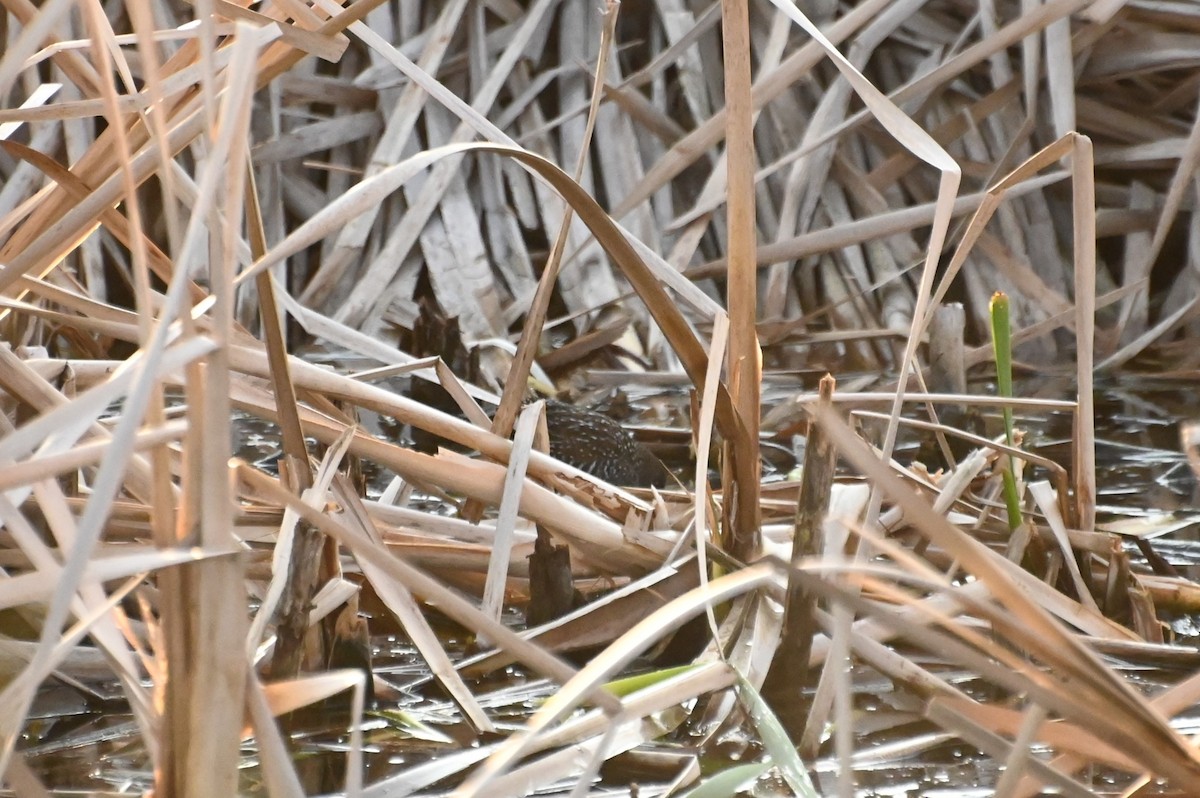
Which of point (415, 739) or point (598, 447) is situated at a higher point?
point (598, 447)

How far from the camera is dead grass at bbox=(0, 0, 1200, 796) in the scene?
63 cm

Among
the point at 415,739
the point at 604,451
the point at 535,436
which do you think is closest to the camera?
the point at 415,739

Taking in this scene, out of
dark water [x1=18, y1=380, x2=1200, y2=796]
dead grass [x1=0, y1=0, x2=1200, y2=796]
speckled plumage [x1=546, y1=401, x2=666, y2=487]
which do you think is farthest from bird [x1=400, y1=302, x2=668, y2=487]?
dark water [x1=18, y1=380, x2=1200, y2=796]

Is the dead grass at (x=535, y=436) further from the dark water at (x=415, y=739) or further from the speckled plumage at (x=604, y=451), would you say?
the speckled plumage at (x=604, y=451)

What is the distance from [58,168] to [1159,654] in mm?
985

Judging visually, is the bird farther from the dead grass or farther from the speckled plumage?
the dead grass

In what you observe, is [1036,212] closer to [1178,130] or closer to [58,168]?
[1178,130]

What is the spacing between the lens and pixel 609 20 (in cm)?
116

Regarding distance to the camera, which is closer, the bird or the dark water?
the dark water

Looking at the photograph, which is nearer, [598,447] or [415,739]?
[415,739]

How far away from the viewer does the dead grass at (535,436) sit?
625 mm

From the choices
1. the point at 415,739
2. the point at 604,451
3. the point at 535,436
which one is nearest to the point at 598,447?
the point at 604,451

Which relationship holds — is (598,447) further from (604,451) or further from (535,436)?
(535,436)

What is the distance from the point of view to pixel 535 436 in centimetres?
154
